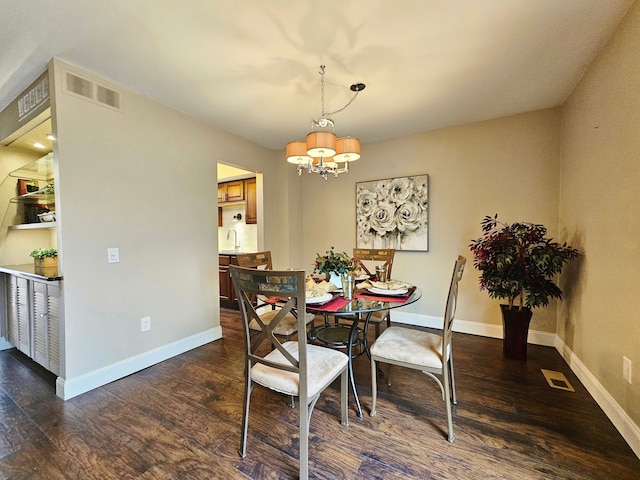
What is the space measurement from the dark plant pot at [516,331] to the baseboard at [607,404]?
14.2 inches

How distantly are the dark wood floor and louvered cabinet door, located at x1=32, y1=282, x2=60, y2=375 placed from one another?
207mm

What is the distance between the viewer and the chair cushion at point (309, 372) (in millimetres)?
1465

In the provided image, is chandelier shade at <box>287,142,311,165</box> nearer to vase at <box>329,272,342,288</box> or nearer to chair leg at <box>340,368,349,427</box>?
vase at <box>329,272,342,288</box>

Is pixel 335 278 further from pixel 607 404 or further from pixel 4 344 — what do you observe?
pixel 4 344

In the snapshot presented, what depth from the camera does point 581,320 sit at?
234 centimetres

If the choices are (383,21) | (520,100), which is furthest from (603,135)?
(383,21)

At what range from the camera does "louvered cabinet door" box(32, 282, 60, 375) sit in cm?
221

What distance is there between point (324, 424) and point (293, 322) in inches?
30.5

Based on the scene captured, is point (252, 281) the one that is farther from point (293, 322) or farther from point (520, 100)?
point (520, 100)

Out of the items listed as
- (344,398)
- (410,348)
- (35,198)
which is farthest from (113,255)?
(410,348)

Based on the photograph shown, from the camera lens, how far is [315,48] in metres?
1.95

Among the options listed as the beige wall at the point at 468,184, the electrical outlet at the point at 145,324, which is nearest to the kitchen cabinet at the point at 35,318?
the electrical outlet at the point at 145,324

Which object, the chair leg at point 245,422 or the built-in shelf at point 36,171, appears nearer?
the chair leg at point 245,422

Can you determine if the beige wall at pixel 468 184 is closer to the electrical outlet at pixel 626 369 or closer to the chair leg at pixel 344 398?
the electrical outlet at pixel 626 369
